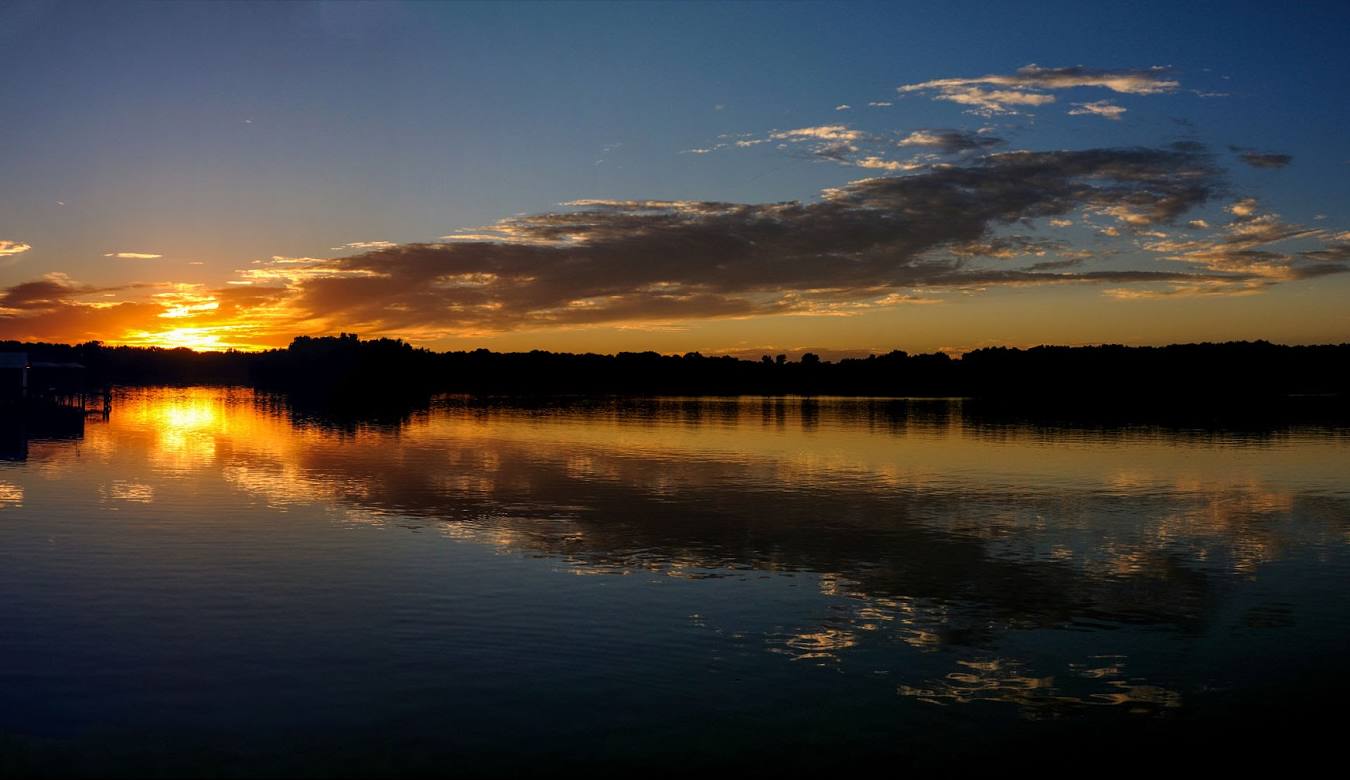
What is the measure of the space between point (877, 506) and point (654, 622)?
81.1ft

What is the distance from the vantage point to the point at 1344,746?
1761 centimetres

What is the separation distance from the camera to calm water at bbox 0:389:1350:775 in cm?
1744

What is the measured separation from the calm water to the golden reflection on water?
0.24 meters

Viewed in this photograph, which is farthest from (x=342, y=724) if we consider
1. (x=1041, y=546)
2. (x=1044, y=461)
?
(x=1044, y=461)

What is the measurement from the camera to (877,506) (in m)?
47.3

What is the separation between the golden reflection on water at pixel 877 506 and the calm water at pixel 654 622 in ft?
0.78

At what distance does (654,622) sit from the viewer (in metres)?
24.7

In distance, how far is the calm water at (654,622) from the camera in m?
17.4

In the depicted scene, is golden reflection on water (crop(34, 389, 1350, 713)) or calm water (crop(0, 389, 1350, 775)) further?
golden reflection on water (crop(34, 389, 1350, 713))

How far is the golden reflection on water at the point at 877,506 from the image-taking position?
2606 centimetres

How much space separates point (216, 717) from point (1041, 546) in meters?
28.5

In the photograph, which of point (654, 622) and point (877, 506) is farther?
point (877, 506)

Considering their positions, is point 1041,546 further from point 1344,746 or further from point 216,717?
point 216,717

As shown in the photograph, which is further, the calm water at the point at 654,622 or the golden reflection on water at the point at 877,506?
the golden reflection on water at the point at 877,506
